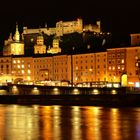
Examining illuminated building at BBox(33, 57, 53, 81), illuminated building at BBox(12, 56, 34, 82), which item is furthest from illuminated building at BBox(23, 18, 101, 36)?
illuminated building at BBox(33, 57, 53, 81)

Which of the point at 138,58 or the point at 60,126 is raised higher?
the point at 138,58

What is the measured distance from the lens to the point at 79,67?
9081 cm

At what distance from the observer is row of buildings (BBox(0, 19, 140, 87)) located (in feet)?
261

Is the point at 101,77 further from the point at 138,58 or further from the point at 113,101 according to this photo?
the point at 113,101

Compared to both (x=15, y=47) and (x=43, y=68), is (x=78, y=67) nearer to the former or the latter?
(x=43, y=68)

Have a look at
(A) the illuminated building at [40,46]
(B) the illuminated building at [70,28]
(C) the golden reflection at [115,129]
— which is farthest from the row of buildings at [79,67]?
(C) the golden reflection at [115,129]

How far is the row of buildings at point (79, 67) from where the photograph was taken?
79.7 metres

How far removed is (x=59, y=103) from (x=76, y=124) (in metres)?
24.7

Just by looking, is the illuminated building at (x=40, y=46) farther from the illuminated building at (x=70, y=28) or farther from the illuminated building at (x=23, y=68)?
the illuminated building at (x=23, y=68)

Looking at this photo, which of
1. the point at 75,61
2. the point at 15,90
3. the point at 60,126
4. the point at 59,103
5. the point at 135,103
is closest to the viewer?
the point at 60,126

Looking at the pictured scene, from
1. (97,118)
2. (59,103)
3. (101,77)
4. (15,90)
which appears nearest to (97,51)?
(101,77)

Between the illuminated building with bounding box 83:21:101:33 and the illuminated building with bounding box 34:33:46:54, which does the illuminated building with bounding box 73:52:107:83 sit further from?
the illuminated building with bounding box 83:21:101:33

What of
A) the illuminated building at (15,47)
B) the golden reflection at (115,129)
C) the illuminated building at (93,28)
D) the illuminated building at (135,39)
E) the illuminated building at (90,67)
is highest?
the illuminated building at (93,28)

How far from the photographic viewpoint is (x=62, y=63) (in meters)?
95.4
